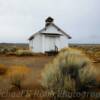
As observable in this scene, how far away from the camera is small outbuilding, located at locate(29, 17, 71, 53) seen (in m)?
33.9

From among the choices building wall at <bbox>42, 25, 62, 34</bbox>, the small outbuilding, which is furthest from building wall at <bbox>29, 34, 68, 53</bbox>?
building wall at <bbox>42, 25, 62, 34</bbox>

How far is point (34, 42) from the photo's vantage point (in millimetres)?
34906

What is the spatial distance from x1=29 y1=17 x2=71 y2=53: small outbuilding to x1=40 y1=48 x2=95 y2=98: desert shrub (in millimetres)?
22742

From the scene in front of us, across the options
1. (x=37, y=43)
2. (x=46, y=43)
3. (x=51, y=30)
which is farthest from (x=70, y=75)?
(x=37, y=43)

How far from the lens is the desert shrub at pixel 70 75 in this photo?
32.8 feet

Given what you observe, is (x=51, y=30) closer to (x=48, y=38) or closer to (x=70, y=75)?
(x=48, y=38)

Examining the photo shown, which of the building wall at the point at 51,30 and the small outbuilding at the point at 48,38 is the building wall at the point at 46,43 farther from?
the building wall at the point at 51,30

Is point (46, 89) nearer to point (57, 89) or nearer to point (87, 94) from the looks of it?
point (57, 89)

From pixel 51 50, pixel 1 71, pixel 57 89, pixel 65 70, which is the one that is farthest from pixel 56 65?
pixel 51 50

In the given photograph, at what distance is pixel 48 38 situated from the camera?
112ft

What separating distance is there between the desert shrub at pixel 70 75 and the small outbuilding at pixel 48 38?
74.6 feet

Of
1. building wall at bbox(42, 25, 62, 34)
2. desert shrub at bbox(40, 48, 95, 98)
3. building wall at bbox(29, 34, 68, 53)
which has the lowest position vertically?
desert shrub at bbox(40, 48, 95, 98)

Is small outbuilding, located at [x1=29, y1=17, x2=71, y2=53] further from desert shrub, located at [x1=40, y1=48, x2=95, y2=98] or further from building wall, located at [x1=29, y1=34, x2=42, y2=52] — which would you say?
desert shrub, located at [x1=40, y1=48, x2=95, y2=98]

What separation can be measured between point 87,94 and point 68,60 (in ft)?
5.55
